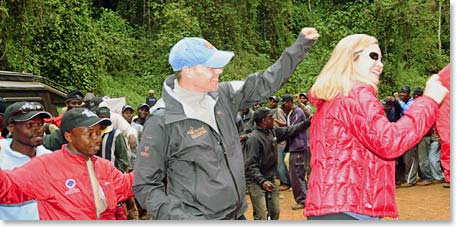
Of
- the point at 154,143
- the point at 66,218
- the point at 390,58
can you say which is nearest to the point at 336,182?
the point at 154,143

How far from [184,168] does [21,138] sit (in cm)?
102

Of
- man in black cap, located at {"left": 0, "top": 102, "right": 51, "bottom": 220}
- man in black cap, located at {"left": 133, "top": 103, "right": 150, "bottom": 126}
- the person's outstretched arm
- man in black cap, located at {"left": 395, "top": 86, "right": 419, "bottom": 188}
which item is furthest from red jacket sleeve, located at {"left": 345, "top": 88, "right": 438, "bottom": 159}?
man in black cap, located at {"left": 395, "top": 86, "right": 419, "bottom": 188}

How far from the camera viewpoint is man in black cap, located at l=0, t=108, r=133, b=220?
2246 millimetres

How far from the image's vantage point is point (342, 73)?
6.33 ft

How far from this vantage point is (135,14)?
41.0 feet

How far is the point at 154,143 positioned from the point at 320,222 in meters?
0.61

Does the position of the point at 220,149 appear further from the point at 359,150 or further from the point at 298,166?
the point at 298,166

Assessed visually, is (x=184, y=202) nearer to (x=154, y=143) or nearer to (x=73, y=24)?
(x=154, y=143)

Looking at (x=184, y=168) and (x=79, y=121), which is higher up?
(x=79, y=121)

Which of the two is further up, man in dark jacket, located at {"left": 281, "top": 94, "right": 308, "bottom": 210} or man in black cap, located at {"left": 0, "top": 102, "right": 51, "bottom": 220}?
man in black cap, located at {"left": 0, "top": 102, "right": 51, "bottom": 220}

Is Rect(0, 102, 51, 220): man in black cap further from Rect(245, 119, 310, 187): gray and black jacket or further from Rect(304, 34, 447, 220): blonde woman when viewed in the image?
Rect(245, 119, 310, 187): gray and black jacket

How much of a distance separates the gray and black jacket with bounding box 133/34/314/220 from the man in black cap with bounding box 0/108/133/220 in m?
0.38

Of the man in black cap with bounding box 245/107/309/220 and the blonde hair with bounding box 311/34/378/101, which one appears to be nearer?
the blonde hair with bounding box 311/34/378/101

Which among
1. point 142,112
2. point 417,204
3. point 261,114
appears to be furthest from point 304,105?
point 261,114
